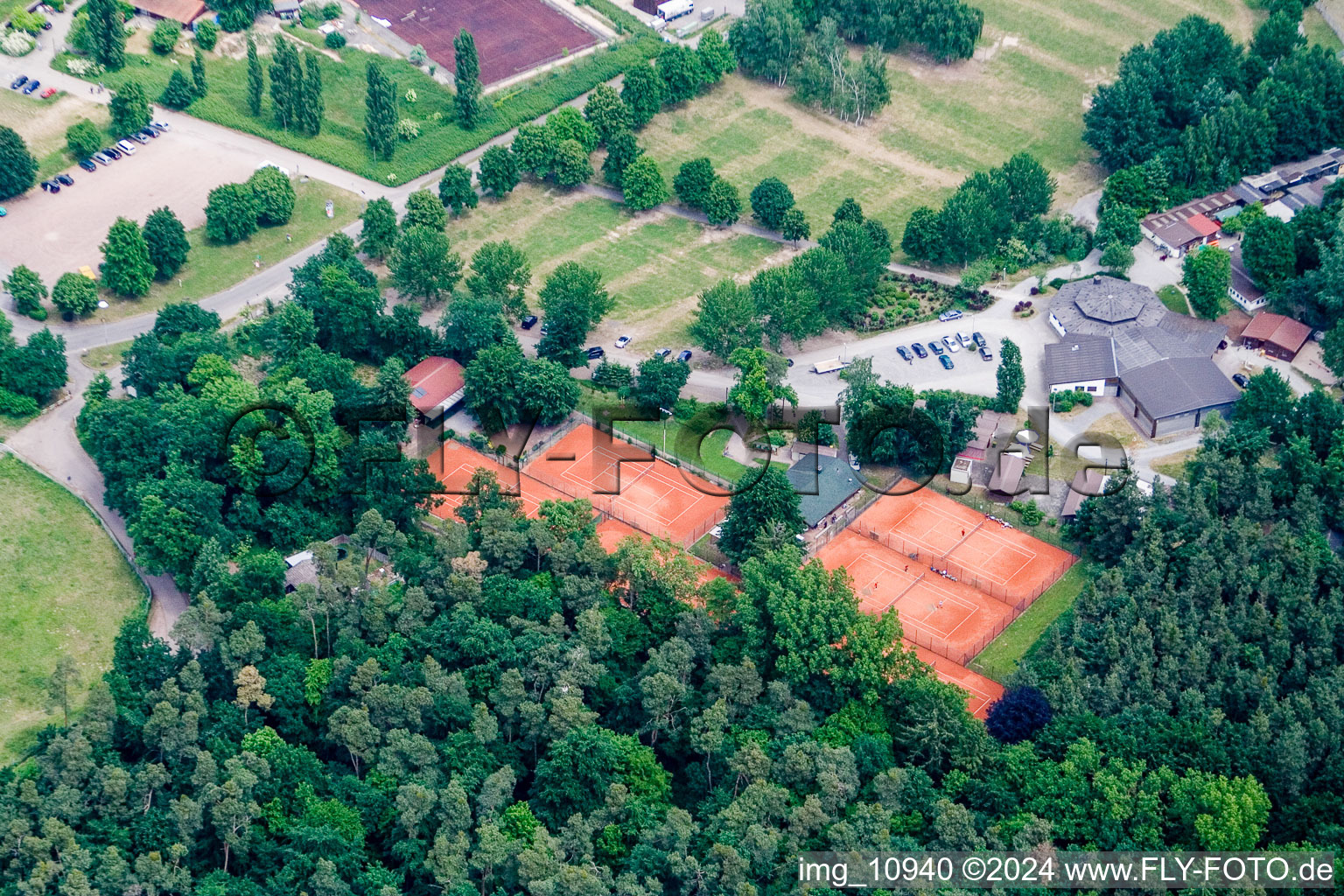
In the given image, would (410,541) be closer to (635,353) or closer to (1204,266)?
(635,353)

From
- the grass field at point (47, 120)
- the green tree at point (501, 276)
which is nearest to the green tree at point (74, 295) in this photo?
the grass field at point (47, 120)

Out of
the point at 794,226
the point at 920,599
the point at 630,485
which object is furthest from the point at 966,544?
the point at 794,226

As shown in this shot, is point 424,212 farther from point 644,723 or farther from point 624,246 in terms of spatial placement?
point 644,723

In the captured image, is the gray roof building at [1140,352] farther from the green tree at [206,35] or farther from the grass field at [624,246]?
the green tree at [206,35]

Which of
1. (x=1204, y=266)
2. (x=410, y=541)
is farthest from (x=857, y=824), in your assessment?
(x=1204, y=266)

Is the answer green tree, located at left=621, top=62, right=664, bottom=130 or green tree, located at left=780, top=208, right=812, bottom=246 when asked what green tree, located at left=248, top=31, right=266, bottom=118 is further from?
green tree, located at left=780, top=208, right=812, bottom=246

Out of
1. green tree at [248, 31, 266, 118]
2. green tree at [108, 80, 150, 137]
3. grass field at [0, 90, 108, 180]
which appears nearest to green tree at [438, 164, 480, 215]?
green tree at [248, 31, 266, 118]
